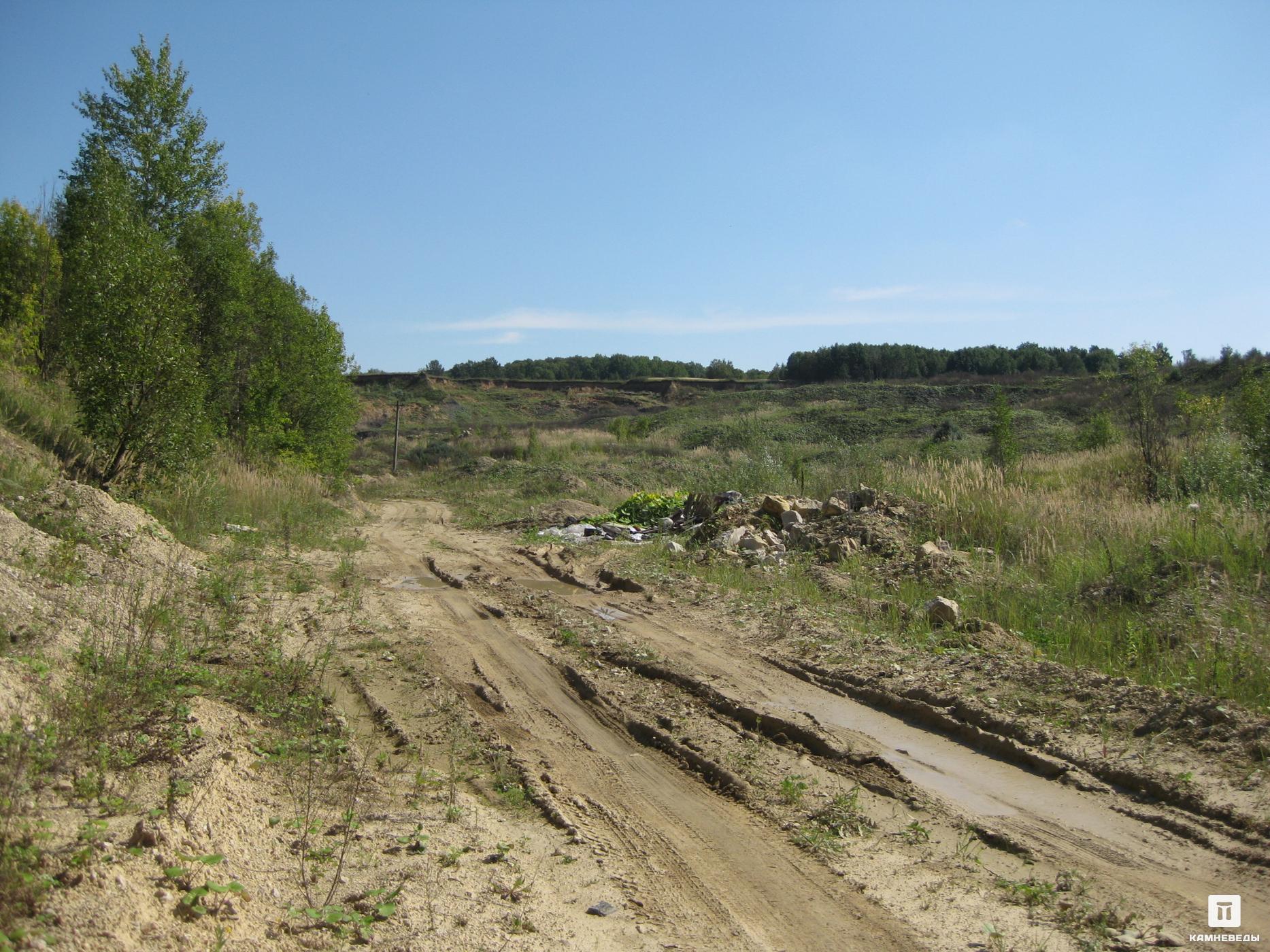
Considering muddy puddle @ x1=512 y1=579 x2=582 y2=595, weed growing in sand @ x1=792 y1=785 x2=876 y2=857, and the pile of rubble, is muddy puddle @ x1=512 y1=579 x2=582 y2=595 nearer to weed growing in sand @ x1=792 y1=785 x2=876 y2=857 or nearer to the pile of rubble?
Answer: the pile of rubble

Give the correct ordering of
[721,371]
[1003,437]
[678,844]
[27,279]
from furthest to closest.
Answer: [721,371] < [1003,437] < [27,279] < [678,844]

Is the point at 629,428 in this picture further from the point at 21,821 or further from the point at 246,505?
the point at 21,821

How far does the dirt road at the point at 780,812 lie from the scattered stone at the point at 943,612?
1826mm

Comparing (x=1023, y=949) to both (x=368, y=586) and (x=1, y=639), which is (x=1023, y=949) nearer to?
(x=1, y=639)

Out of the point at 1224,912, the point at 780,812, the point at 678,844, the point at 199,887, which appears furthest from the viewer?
the point at 780,812

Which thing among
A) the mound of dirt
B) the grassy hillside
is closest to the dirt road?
the grassy hillside

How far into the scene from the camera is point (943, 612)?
8195 millimetres

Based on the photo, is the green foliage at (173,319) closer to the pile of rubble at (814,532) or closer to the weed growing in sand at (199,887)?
the pile of rubble at (814,532)

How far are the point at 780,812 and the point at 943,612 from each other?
4274 mm

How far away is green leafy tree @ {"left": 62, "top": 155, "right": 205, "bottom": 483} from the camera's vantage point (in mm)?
11227

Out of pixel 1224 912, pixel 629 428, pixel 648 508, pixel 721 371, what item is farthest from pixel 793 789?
pixel 721 371

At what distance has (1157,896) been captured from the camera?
3.70 metres

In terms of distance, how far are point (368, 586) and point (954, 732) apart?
24.3 feet

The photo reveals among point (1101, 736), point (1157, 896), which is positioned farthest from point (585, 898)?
point (1101, 736)
